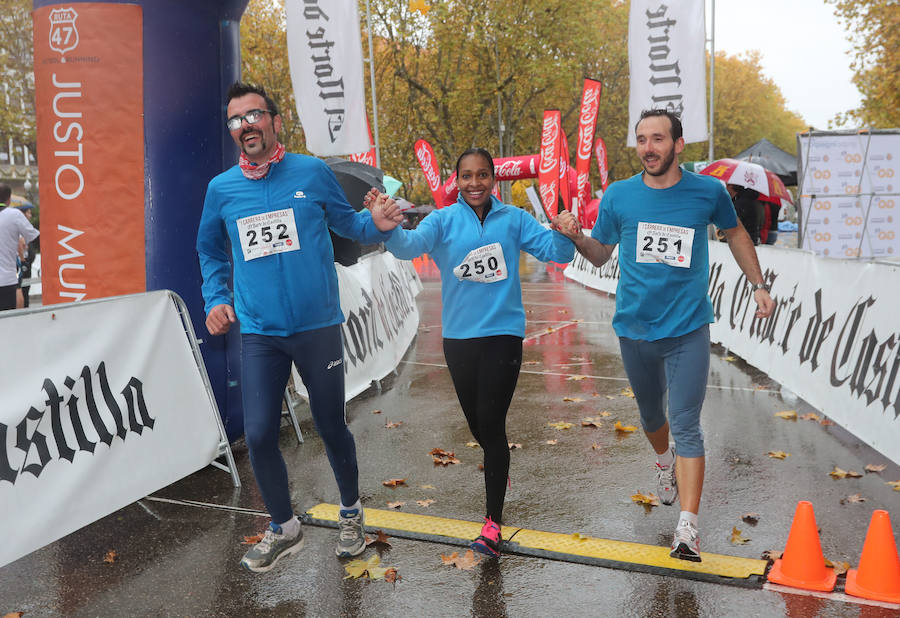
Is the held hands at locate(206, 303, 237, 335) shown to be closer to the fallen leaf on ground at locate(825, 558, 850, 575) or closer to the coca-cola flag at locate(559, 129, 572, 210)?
the coca-cola flag at locate(559, 129, 572, 210)

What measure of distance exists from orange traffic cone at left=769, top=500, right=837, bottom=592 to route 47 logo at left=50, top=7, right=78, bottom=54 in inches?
204

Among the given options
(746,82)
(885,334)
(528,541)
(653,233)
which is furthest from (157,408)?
(746,82)

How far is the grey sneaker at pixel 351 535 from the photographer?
420 cm

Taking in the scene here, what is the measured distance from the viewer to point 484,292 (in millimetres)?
4172

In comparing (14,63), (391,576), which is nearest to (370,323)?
(391,576)

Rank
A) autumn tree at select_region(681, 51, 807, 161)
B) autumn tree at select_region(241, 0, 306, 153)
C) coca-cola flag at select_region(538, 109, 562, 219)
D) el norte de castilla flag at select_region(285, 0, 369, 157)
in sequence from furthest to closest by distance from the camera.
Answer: autumn tree at select_region(681, 51, 807, 161) → autumn tree at select_region(241, 0, 306, 153) → coca-cola flag at select_region(538, 109, 562, 219) → el norte de castilla flag at select_region(285, 0, 369, 157)

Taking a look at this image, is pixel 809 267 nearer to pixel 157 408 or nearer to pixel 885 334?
pixel 885 334

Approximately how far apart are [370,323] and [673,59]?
709 centimetres

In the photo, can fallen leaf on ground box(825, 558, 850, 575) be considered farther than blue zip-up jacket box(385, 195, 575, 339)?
No

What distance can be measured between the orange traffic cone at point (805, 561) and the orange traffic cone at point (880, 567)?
125mm

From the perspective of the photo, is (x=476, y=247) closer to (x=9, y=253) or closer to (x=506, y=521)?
(x=506, y=521)

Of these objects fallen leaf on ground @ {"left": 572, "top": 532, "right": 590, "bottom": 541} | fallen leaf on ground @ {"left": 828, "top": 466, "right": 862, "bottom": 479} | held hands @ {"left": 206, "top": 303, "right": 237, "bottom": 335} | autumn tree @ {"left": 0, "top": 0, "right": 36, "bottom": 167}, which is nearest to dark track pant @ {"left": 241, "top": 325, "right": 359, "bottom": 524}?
held hands @ {"left": 206, "top": 303, "right": 237, "bottom": 335}

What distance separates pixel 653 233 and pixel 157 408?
10.1ft

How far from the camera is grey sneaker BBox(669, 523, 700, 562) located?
13.0 feet
